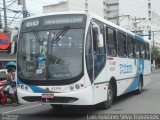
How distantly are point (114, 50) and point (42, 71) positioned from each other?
3771 millimetres

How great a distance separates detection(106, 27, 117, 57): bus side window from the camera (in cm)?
1295

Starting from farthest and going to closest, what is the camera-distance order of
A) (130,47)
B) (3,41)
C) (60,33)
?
(3,41) → (130,47) → (60,33)

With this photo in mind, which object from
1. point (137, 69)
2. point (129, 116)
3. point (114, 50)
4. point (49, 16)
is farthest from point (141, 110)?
point (137, 69)

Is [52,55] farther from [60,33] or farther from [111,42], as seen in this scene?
[111,42]

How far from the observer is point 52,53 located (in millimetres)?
10891

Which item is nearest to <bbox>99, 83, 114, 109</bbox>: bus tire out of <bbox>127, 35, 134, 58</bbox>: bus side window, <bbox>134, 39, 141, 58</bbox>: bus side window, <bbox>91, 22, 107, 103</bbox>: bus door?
<bbox>91, 22, 107, 103</bbox>: bus door

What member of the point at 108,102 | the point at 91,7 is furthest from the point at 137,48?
the point at 91,7

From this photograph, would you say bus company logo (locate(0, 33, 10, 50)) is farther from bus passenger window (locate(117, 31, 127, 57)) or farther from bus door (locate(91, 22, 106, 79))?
bus door (locate(91, 22, 106, 79))

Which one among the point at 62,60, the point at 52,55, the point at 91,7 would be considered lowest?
the point at 62,60

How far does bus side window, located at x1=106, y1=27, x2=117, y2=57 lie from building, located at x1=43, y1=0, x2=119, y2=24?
97272 millimetres

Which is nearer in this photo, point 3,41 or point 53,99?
point 53,99

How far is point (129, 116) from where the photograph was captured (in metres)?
10.9

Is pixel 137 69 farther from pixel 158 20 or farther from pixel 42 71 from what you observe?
pixel 158 20

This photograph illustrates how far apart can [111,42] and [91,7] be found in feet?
399
